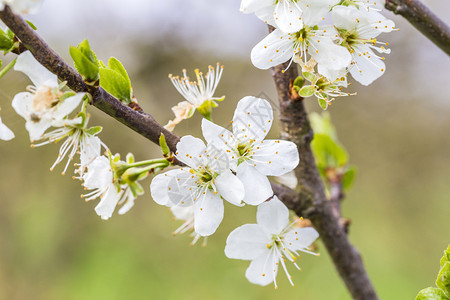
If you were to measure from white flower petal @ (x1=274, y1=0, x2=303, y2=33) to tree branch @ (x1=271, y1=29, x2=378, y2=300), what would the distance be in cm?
13

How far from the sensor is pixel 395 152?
3309 mm

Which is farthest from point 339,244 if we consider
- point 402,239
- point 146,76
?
point 146,76

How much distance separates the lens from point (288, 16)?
0.46 metres

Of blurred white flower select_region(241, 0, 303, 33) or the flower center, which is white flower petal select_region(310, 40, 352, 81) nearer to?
blurred white flower select_region(241, 0, 303, 33)

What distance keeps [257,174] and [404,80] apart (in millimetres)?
3131

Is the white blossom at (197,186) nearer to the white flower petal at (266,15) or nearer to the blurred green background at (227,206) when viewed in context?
the white flower petal at (266,15)

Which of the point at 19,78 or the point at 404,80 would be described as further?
the point at 404,80

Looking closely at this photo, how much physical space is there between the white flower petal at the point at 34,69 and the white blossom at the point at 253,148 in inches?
6.5

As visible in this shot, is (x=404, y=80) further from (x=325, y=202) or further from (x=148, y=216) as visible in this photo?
(x=325, y=202)

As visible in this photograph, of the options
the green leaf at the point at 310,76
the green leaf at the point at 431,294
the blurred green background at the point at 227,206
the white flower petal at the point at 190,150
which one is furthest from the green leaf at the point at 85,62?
the blurred green background at the point at 227,206

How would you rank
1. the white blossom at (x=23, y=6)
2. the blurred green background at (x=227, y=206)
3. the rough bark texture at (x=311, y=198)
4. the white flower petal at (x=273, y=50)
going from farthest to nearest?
the blurred green background at (x=227, y=206)
the rough bark texture at (x=311, y=198)
the white flower petal at (x=273, y=50)
the white blossom at (x=23, y=6)

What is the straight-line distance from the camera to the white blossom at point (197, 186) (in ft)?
1.55

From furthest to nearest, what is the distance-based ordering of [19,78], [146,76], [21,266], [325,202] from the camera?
[146,76] → [21,266] → [19,78] → [325,202]

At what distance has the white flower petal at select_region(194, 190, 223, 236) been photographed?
1.57 feet
